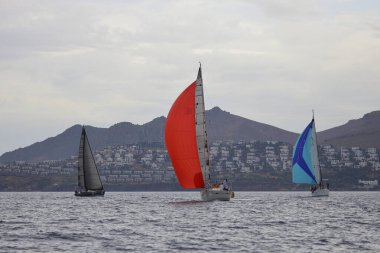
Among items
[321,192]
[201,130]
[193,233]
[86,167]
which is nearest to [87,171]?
[86,167]

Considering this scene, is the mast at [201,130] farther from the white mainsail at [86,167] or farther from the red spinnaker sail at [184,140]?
the white mainsail at [86,167]

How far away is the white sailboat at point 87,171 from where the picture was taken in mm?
140625

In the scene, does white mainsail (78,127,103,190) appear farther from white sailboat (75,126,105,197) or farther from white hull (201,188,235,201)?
white hull (201,188,235,201)

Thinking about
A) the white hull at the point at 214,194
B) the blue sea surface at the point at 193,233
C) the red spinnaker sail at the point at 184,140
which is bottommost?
the blue sea surface at the point at 193,233

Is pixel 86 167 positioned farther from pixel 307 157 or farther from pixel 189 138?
pixel 189 138

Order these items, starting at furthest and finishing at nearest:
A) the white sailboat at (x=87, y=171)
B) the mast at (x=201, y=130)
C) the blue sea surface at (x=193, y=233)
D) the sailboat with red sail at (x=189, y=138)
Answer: the white sailboat at (x=87, y=171) < the mast at (x=201, y=130) < the sailboat with red sail at (x=189, y=138) < the blue sea surface at (x=193, y=233)

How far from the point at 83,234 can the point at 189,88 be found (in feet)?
113

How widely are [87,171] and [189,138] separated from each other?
58249 mm

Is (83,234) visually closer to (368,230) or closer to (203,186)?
(368,230)

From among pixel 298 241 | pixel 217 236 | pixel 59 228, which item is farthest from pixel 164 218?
pixel 298 241

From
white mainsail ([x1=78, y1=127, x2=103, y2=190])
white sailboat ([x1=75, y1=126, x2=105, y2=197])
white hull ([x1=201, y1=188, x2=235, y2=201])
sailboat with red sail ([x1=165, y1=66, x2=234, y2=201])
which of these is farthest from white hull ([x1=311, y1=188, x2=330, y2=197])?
sailboat with red sail ([x1=165, y1=66, x2=234, y2=201])

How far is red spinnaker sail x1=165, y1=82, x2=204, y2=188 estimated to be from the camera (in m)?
84.5

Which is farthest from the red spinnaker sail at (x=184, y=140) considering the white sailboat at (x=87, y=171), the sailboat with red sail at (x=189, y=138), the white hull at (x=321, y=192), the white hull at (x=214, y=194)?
the white hull at (x=321, y=192)

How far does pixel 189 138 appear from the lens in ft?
284
